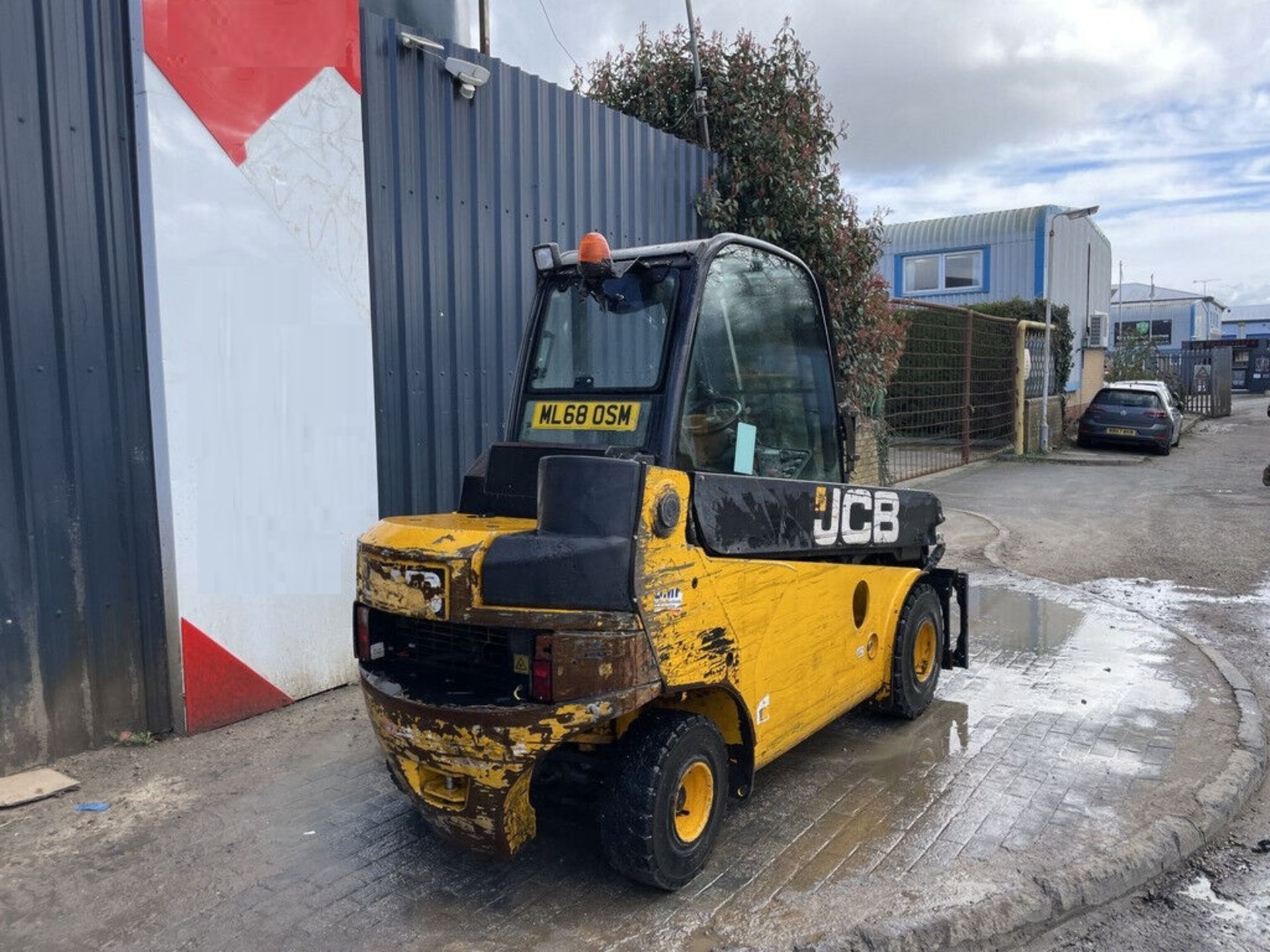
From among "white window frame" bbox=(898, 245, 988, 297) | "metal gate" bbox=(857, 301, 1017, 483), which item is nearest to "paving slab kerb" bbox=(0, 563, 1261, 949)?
"metal gate" bbox=(857, 301, 1017, 483)

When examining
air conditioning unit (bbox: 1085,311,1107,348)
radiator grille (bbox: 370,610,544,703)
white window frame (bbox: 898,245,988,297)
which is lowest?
radiator grille (bbox: 370,610,544,703)

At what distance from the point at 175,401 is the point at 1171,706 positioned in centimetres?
573

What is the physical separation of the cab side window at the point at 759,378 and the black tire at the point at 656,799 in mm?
966

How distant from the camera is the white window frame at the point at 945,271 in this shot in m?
25.7

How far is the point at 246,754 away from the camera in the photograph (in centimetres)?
482

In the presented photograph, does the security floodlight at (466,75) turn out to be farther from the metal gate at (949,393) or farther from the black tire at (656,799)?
the metal gate at (949,393)

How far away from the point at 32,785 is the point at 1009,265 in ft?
83.2

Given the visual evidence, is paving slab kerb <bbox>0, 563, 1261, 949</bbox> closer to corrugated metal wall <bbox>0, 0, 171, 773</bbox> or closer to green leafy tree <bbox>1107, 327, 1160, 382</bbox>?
corrugated metal wall <bbox>0, 0, 171, 773</bbox>

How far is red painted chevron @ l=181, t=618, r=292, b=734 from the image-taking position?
16.3 ft

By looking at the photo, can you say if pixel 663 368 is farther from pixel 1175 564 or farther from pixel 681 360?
pixel 1175 564

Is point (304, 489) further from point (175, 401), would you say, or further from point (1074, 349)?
point (1074, 349)

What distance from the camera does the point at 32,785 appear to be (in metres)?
4.32

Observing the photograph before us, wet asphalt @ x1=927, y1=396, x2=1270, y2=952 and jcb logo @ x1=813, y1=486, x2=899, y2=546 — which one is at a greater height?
jcb logo @ x1=813, y1=486, x2=899, y2=546

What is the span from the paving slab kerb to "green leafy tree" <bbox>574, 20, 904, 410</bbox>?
5.17 metres
